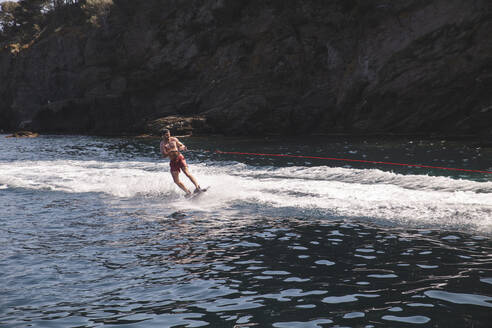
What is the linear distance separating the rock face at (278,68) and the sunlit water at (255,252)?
15872mm

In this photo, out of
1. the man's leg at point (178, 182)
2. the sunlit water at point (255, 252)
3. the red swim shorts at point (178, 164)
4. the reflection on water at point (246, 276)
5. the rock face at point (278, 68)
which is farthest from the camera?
the rock face at point (278, 68)

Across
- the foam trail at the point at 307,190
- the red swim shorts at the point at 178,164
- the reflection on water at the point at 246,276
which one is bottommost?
the reflection on water at the point at 246,276

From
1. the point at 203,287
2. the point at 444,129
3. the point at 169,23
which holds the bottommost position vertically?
the point at 203,287

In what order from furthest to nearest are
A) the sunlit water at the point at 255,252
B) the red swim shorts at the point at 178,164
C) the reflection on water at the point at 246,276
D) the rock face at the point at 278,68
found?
the rock face at the point at 278,68 < the red swim shorts at the point at 178,164 < the sunlit water at the point at 255,252 < the reflection on water at the point at 246,276

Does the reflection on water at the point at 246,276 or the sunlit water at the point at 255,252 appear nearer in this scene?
the reflection on water at the point at 246,276

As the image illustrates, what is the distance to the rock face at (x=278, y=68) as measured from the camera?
97.5 feet

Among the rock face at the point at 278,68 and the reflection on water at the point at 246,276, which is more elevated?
the rock face at the point at 278,68

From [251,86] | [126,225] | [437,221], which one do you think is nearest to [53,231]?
[126,225]

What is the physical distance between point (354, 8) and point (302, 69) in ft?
20.0

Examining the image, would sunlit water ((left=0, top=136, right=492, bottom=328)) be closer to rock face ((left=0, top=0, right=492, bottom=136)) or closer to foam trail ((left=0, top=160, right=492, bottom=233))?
foam trail ((left=0, top=160, right=492, bottom=233))

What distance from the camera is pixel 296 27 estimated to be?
1580 inches

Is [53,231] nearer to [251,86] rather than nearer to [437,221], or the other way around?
[437,221]

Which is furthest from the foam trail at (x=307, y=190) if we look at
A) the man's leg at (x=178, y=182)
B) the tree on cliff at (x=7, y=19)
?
the tree on cliff at (x=7, y=19)

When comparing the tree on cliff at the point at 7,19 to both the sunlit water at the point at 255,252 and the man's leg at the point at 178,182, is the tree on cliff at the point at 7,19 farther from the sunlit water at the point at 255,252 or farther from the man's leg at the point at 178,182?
the man's leg at the point at 178,182
